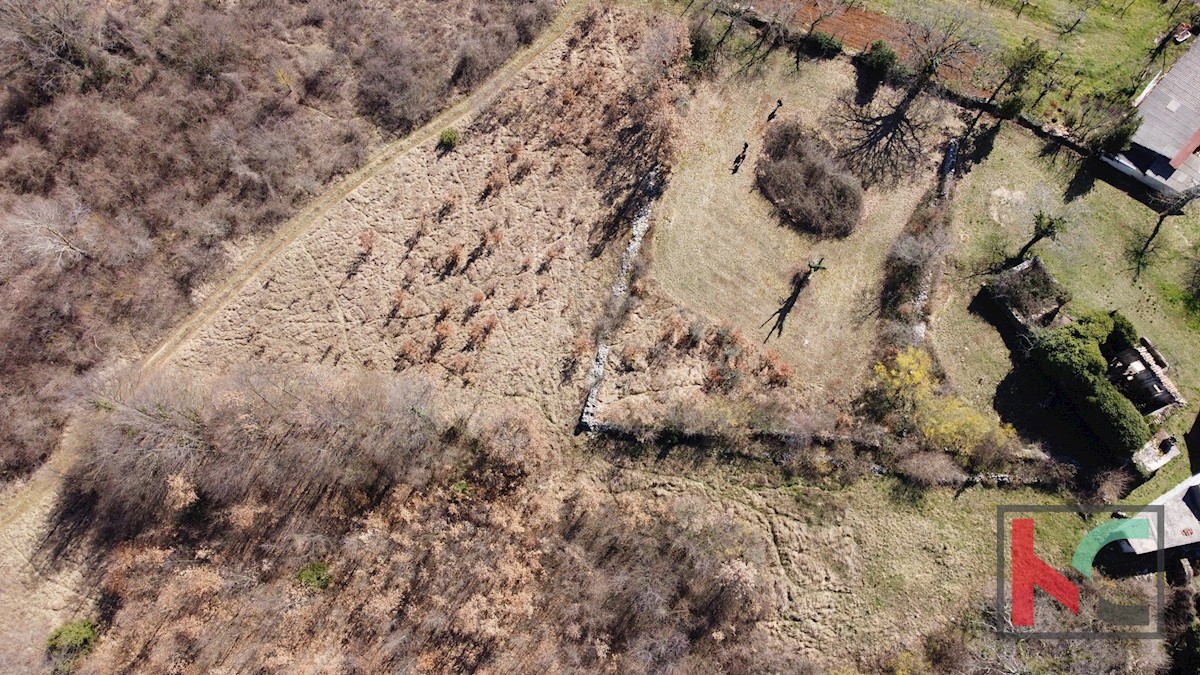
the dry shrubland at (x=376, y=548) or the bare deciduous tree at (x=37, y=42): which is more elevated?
the bare deciduous tree at (x=37, y=42)

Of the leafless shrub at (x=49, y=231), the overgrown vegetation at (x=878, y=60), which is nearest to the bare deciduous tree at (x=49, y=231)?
the leafless shrub at (x=49, y=231)

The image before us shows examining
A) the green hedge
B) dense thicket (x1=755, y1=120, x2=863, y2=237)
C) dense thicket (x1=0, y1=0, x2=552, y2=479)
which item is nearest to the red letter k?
the green hedge

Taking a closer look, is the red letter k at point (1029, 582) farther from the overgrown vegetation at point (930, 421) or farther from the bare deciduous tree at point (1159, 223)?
the bare deciduous tree at point (1159, 223)

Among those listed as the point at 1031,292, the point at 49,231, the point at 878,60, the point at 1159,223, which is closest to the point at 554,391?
the point at 1031,292

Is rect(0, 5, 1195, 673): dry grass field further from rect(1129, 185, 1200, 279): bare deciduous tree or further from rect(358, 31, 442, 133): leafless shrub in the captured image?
rect(1129, 185, 1200, 279): bare deciduous tree

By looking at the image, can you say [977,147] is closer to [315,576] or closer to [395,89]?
[395,89]
